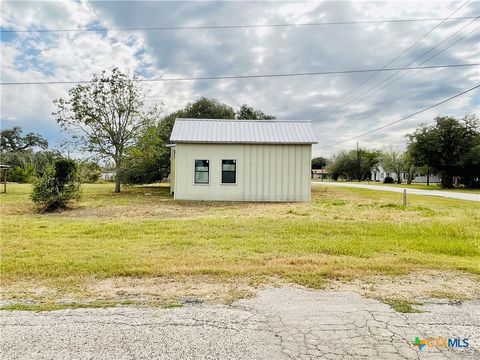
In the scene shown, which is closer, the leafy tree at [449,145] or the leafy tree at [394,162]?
the leafy tree at [449,145]

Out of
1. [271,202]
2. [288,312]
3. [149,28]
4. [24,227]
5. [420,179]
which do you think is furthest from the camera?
[420,179]

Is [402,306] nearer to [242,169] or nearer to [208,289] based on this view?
[208,289]

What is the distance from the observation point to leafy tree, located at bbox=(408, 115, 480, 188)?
3316 cm

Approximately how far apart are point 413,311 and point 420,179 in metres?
70.5

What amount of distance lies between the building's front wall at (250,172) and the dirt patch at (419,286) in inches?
518

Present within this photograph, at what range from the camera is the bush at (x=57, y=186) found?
1237 centimetres

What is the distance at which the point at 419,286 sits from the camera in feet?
14.1

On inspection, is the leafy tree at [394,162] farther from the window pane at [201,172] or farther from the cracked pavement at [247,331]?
the cracked pavement at [247,331]

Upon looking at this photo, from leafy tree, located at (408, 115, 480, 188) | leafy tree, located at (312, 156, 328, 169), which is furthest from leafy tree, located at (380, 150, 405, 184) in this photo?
leafy tree, located at (312, 156, 328, 169)

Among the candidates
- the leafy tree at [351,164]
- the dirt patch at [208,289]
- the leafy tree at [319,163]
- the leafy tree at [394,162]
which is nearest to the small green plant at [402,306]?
the dirt patch at [208,289]

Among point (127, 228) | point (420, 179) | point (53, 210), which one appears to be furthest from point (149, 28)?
point (420, 179)

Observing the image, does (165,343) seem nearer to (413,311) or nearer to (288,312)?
(288,312)

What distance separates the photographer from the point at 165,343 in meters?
2.74

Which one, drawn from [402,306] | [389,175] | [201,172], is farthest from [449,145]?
[402,306]
